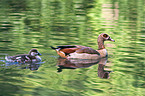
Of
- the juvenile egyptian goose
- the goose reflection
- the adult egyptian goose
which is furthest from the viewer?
the adult egyptian goose

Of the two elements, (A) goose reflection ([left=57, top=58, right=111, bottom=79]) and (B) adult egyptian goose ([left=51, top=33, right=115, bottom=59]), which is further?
(B) adult egyptian goose ([left=51, top=33, right=115, bottom=59])

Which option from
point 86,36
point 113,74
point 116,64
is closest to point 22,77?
point 113,74

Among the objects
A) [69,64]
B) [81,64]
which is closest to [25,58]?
[69,64]

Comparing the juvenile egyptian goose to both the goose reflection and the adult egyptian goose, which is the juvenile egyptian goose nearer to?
the goose reflection

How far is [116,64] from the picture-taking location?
1327 cm

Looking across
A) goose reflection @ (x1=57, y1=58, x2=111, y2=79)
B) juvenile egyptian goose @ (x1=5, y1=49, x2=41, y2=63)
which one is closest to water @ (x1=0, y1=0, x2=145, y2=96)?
goose reflection @ (x1=57, y1=58, x2=111, y2=79)

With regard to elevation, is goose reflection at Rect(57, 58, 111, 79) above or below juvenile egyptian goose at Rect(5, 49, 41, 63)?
below

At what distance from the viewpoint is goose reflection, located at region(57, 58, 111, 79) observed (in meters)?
12.0

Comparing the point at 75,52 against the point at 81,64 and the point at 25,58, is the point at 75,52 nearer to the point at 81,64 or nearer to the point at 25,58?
the point at 81,64

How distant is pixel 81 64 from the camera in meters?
13.2

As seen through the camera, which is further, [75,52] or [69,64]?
[75,52]

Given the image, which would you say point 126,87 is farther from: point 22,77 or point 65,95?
point 22,77

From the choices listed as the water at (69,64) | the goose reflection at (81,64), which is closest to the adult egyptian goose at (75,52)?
the goose reflection at (81,64)

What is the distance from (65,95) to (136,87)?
225 centimetres
